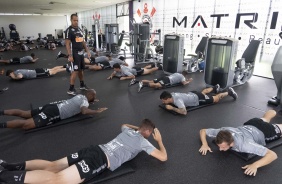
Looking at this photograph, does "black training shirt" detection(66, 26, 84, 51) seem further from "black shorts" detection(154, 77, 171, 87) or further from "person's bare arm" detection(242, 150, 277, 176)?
"person's bare arm" detection(242, 150, 277, 176)

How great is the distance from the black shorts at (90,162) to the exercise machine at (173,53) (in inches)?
133

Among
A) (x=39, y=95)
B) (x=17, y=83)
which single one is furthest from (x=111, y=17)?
(x=39, y=95)

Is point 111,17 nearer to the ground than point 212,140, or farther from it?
farther from it

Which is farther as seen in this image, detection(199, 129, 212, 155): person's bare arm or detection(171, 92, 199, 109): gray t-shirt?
detection(171, 92, 199, 109): gray t-shirt

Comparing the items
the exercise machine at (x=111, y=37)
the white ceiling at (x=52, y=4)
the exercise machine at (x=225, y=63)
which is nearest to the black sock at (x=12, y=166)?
the exercise machine at (x=225, y=63)

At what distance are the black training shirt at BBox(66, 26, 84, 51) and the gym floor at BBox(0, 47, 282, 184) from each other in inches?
33.2

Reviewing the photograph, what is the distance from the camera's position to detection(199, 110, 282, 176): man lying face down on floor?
1.56 meters

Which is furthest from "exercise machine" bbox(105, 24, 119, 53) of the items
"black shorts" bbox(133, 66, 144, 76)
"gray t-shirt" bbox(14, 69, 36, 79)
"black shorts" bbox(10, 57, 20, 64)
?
"gray t-shirt" bbox(14, 69, 36, 79)

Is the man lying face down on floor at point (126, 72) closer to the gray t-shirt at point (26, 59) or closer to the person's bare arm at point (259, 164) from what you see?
the person's bare arm at point (259, 164)

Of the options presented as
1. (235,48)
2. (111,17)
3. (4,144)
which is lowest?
(4,144)

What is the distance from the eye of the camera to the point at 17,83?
4.19 metres

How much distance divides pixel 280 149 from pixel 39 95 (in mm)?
3445

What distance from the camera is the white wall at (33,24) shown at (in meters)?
17.1

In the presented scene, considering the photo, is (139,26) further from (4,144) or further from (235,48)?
(4,144)
